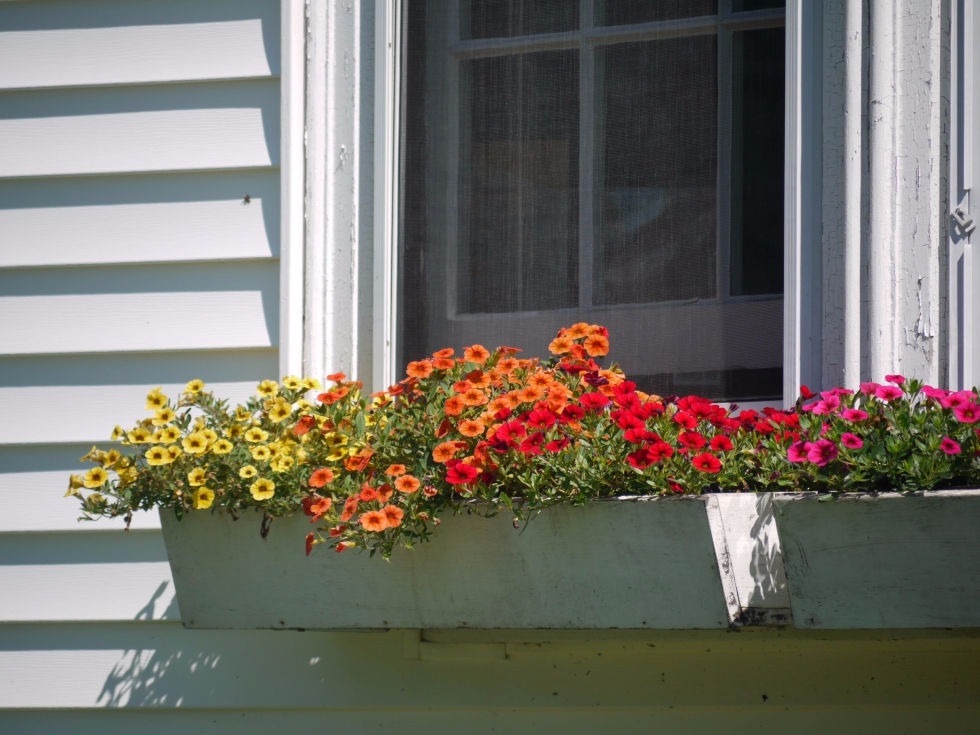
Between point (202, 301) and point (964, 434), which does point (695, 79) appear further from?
point (202, 301)

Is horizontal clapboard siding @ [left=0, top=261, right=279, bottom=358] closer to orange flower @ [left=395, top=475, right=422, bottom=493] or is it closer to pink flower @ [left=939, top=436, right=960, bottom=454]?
orange flower @ [left=395, top=475, right=422, bottom=493]

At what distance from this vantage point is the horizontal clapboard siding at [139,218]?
95.6 inches

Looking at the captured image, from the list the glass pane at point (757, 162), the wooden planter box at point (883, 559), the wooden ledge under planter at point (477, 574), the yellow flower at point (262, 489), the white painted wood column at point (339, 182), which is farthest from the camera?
the white painted wood column at point (339, 182)

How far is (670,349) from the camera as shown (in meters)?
2.33

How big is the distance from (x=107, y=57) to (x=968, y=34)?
71.5 inches

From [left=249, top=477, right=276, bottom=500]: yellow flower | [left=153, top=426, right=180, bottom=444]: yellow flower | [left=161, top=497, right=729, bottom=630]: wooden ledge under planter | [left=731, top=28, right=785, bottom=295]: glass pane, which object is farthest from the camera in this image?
[left=731, top=28, right=785, bottom=295]: glass pane

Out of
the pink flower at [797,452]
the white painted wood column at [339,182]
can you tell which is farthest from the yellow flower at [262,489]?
the pink flower at [797,452]

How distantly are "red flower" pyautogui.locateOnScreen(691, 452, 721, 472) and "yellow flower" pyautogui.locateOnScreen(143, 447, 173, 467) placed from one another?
3.15 feet

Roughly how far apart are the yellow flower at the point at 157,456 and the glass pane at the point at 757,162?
1.18 meters

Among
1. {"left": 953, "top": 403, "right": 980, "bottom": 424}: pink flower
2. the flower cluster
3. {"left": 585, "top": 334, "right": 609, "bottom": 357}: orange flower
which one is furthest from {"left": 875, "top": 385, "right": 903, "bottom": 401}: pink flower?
{"left": 585, "top": 334, "right": 609, "bottom": 357}: orange flower

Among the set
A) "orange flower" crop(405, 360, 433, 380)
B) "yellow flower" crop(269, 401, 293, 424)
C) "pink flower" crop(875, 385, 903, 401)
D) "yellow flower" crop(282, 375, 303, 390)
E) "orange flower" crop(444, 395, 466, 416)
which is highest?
"orange flower" crop(405, 360, 433, 380)

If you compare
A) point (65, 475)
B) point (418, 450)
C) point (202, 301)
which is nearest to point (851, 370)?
point (418, 450)

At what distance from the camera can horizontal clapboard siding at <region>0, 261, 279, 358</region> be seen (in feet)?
7.90

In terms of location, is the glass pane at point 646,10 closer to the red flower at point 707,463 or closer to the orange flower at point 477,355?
the orange flower at point 477,355
